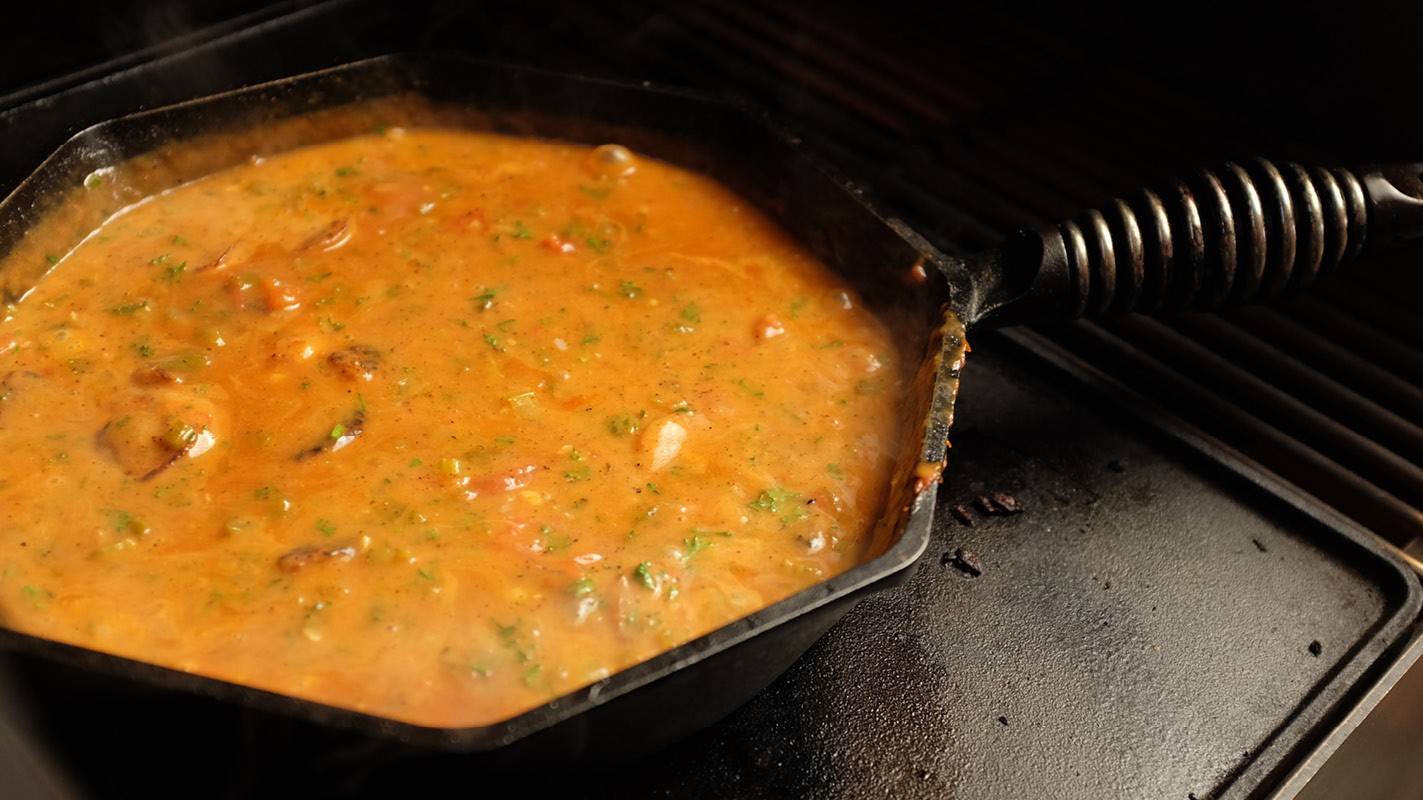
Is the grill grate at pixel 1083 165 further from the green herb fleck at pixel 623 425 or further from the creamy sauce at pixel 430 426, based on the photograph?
the green herb fleck at pixel 623 425

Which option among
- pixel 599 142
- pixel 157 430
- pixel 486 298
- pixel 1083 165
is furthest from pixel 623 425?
pixel 1083 165

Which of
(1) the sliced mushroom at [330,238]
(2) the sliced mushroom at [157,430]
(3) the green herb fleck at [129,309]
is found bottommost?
(2) the sliced mushroom at [157,430]

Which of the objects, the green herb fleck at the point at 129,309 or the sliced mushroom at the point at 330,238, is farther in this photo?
the sliced mushroom at the point at 330,238

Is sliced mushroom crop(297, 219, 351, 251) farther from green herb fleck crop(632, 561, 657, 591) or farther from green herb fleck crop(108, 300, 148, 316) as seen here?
green herb fleck crop(632, 561, 657, 591)

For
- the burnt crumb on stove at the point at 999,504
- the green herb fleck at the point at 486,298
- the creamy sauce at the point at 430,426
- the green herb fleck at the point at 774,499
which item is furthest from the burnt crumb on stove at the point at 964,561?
the green herb fleck at the point at 486,298

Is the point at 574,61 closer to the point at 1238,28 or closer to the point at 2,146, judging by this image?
the point at 2,146

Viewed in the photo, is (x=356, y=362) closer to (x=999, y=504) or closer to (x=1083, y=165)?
(x=999, y=504)

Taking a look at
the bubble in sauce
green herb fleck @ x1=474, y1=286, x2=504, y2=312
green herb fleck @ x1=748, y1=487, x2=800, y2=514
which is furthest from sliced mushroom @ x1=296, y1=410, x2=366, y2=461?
the bubble in sauce
